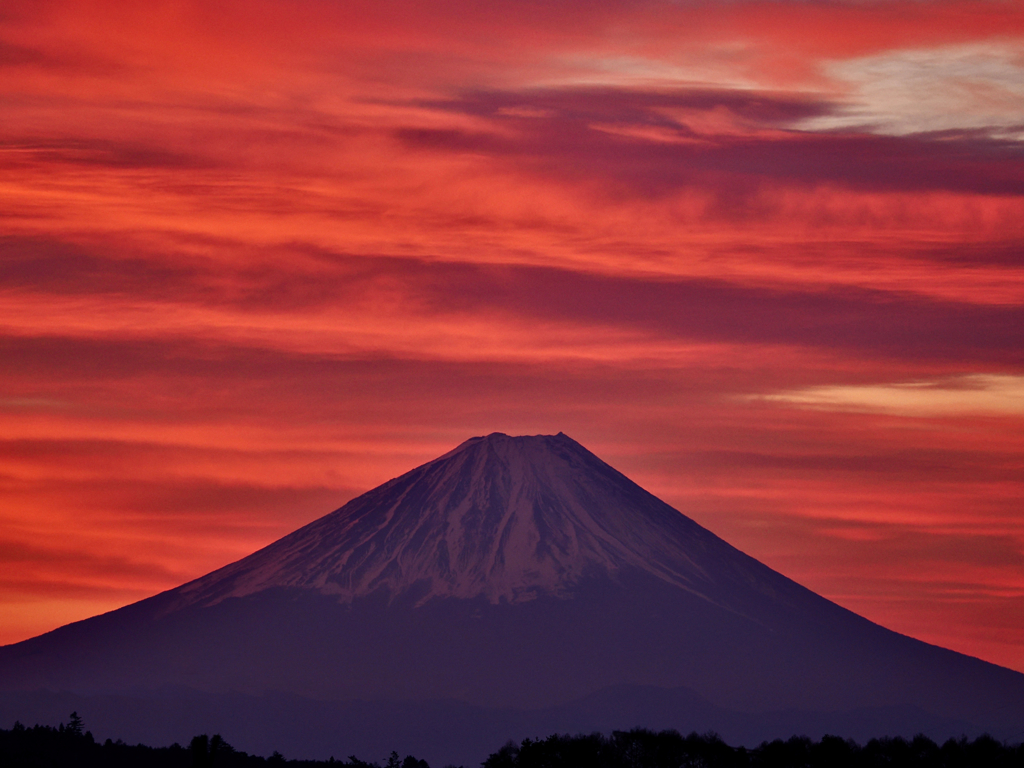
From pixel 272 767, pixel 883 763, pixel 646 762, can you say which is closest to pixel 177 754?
pixel 272 767

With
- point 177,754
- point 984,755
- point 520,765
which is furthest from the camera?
point 177,754

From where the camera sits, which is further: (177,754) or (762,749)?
(177,754)

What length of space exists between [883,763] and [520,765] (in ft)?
75.1

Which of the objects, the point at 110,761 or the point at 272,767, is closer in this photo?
the point at 110,761

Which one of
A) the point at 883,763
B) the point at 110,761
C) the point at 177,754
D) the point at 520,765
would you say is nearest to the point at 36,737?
the point at 110,761

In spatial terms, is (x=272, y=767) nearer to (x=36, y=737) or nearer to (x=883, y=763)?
(x=36, y=737)

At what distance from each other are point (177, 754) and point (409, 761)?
149 feet

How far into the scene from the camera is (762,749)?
98.4 metres

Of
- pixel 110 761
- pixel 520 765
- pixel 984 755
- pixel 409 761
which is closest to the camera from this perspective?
pixel 520 765

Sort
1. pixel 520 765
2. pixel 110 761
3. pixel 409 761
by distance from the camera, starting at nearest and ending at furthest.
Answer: pixel 520 765 → pixel 110 761 → pixel 409 761

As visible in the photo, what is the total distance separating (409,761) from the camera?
541ft

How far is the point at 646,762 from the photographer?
9369 centimetres

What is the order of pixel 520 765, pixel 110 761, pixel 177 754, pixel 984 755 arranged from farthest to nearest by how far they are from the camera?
1. pixel 177 754
2. pixel 110 761
3. pixel 984 755
4. pixel 520 765

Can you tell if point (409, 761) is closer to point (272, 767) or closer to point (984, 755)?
point (272, 767)
